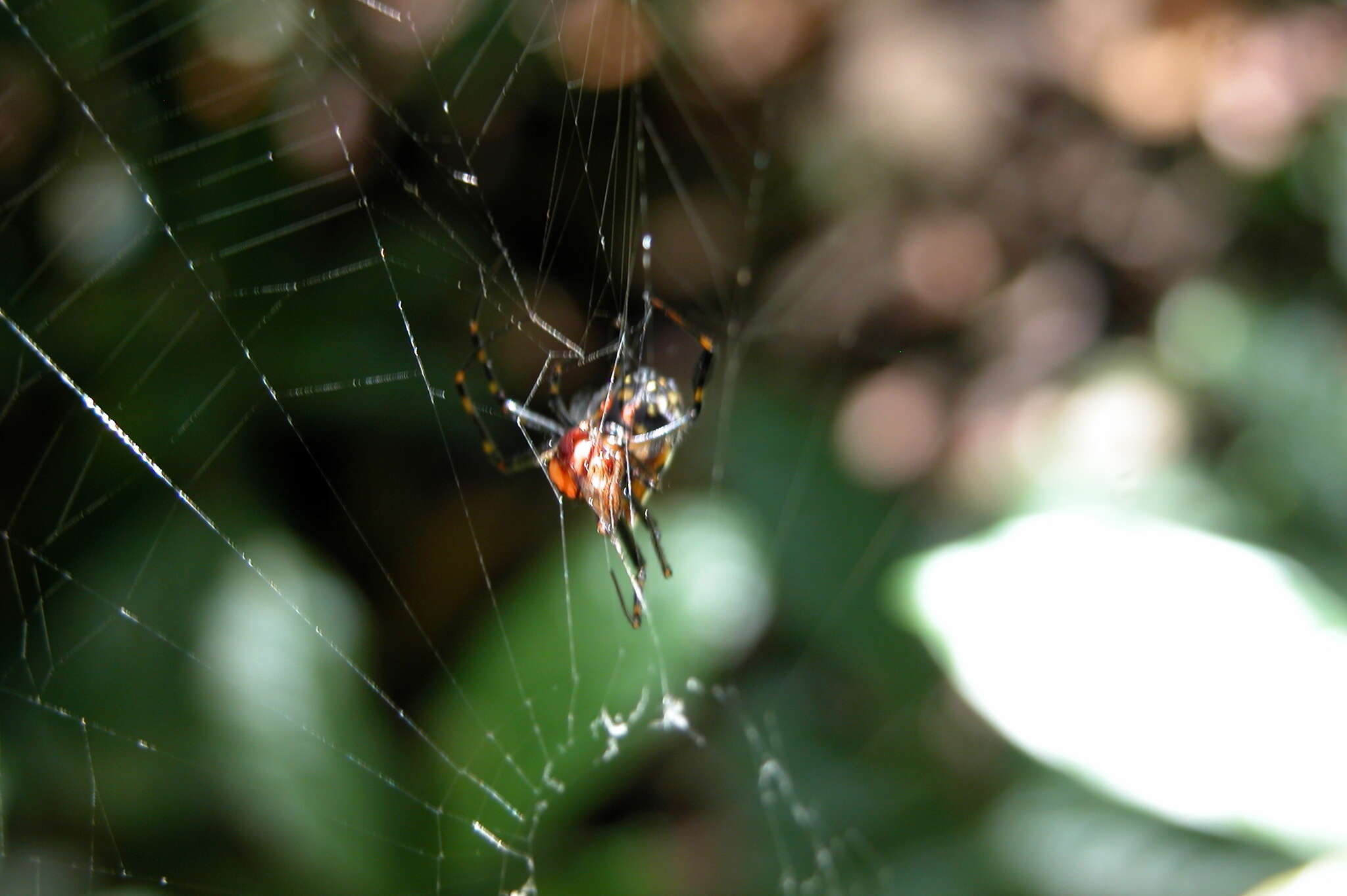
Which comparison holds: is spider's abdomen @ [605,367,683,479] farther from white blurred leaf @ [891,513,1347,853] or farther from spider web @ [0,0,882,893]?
white blurred leaf @ [891,513,1347,853]

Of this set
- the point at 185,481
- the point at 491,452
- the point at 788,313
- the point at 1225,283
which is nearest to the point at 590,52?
the point at 788,313

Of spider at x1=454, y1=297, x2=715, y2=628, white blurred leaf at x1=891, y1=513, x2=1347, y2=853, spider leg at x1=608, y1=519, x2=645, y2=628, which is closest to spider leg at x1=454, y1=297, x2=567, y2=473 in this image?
spider at x1=454, y1=297, x2=715, y2=628

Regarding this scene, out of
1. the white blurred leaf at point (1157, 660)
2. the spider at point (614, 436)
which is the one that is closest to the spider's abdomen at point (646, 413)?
the spider at point (614, 436)

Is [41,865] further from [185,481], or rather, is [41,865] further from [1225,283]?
[1225,283]

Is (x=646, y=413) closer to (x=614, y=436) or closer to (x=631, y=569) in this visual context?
(x=614, y=436)

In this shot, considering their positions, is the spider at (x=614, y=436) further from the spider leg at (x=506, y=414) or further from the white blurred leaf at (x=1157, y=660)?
the white blurred leaf at (x=1157, y=660)

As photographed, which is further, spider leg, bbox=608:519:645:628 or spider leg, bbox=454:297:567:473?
spider leg, bbox=608:519:645:628
